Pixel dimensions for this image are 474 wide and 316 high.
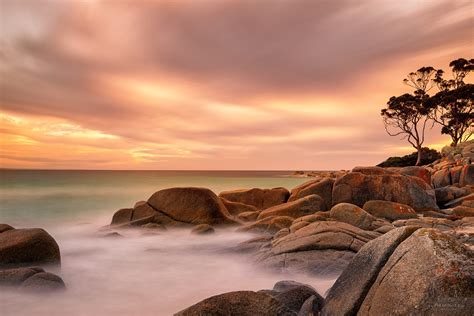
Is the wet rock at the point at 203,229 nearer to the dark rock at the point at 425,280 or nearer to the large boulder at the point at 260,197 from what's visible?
the large boulder at the point at 260,197

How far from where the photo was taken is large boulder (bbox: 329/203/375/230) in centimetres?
1291

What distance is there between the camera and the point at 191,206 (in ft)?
58.1

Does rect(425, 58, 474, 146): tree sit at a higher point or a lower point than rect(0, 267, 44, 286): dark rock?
higher

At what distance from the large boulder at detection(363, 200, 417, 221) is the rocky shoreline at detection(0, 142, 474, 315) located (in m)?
0.05

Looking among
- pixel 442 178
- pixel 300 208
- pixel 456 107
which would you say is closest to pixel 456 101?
pixel 456 107

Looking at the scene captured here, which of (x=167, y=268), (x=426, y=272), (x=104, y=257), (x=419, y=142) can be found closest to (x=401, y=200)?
(x=167, y=268)

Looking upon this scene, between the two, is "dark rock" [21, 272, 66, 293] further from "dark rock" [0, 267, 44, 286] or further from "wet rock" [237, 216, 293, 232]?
"wet rock" [237, 216, 293, 232]

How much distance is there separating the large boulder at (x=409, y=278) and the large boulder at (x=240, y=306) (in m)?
0.71

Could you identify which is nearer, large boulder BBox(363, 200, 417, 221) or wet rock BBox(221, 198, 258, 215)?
large boulder BBox(363, 200, 417, 221)

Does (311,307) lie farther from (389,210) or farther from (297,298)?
(389,210)

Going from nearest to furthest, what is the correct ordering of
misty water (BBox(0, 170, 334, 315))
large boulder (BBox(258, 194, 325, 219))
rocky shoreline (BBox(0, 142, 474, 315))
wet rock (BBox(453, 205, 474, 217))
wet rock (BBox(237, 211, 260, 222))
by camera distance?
rocky shoreline (BBox(0, 142, 474, 315)) → misty water (BBox(0, 170, 334, 315)) → large boulder (BBox(258, 194, 325, 219)) → wet rock (BBox(453, 205, 474, 217)) → wet rock (BBox(237, 211, 260, 222))

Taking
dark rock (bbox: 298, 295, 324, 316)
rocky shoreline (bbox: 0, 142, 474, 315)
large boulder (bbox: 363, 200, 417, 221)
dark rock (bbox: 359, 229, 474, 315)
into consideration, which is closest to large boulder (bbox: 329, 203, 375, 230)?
rocky shoreline (bbox: 0, 142, 474, 315)

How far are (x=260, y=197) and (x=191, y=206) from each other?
222 inches

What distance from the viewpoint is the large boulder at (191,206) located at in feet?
57.3
